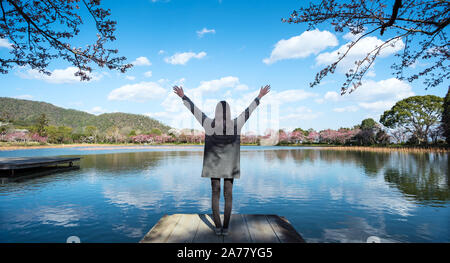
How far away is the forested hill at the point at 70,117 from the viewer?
98750mm

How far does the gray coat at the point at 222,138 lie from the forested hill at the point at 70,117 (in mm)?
109335

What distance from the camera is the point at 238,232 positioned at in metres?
3.65

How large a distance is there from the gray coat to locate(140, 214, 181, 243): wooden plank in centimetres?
A: 114

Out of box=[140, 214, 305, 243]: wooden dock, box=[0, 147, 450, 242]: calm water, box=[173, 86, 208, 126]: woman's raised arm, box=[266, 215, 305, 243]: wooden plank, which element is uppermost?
box=[173, 86, 208, 126]: woman's raised arm

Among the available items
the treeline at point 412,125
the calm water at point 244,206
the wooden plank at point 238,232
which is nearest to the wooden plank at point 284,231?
the wooden plank at point 238,232

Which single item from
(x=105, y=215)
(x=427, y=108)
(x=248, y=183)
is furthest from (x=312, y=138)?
(x=105, y=215)

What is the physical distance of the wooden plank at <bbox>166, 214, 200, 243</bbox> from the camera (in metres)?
3.41

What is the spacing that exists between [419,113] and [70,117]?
131708 millimetres

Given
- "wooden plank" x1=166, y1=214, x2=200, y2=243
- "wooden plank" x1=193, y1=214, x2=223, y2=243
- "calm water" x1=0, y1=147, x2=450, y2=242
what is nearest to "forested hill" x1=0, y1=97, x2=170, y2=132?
"calm water" x1=0, y1=147, x2=450, y2=242

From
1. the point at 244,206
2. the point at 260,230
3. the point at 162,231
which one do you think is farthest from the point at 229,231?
the point at 244,206

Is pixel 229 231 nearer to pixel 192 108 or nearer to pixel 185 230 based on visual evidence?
pixel 185 230

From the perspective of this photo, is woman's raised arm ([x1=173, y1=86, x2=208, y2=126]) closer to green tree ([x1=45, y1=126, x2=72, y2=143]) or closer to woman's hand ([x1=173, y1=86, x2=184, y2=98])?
woman's hand ([x1=173, y1=86, x2=184, y2=98])
